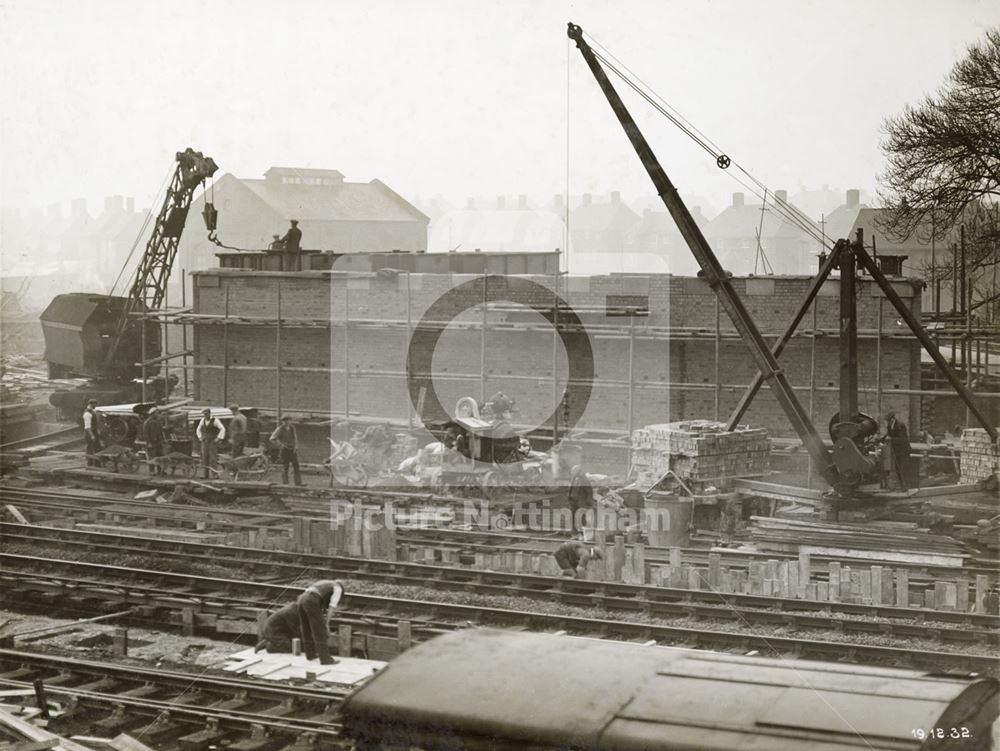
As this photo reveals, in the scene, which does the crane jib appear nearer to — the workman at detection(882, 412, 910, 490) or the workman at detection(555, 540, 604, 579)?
the workman at detection(882, 412, 910, 490)

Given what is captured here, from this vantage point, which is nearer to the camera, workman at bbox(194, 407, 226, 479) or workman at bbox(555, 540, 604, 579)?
workman at bbox(555, 540, 604, 579)

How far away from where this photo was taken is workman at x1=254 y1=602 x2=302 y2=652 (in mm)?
8539

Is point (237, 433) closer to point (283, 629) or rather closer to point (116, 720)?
point (283, 629)

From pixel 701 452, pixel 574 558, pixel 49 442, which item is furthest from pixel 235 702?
pixel 49 442

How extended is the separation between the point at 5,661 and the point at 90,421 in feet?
28.6

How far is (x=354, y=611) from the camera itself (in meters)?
9.65

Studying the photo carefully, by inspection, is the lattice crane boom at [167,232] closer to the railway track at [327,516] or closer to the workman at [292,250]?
the workman at [292,250]

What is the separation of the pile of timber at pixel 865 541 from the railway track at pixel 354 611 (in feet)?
7.73

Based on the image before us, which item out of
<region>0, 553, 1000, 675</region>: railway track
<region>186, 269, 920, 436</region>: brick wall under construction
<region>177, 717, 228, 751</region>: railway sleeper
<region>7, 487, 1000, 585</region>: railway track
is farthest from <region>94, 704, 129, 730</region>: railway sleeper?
<region>186, 269, 920, 436</region>: brick wall under construction

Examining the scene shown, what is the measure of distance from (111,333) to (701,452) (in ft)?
37.1

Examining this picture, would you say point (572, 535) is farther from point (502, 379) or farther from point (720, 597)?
point (502, 379)

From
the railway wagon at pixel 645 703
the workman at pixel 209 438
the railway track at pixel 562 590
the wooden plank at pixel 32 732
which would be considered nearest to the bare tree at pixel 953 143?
the railway track at pixel 562 590

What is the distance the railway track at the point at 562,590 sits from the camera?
8.87 m

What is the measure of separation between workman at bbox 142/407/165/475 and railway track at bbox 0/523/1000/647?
3.56 m
